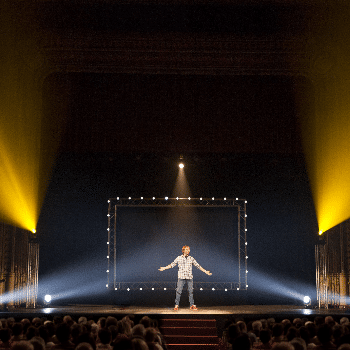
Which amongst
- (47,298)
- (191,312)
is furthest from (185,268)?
(47,298)

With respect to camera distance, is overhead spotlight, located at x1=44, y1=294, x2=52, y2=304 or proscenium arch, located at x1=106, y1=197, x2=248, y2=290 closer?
overhead spotlight, located at x1=44, y1=294, x2=52, y2=304

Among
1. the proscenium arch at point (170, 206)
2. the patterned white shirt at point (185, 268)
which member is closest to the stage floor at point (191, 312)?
the proscenium arch at point (170, 206)

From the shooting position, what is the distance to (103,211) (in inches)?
529

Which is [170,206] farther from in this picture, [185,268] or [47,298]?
[47,298]

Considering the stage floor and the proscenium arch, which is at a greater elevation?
the proscenium arch

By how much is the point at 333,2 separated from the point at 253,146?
363 cm

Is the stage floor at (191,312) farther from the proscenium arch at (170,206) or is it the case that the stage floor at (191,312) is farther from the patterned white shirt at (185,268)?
the patterned white shirt at (185,268)

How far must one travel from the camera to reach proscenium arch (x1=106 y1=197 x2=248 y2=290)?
13.1 m

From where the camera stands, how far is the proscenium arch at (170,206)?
42.9ft

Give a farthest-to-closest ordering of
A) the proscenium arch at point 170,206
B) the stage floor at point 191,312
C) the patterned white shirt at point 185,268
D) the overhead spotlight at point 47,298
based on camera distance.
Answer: the proscenium arch at point 170,206 < the overhead spotlight at point 47,298 < the patterned white shirt at point 185,268 < the stage floor at point 191,312

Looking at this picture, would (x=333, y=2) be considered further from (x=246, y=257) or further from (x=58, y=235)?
(x=58, y=235)

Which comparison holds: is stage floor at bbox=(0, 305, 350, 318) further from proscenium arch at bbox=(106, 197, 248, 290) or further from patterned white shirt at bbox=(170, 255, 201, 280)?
patterned white shirt at bbox=(170, 255, 201, 280)

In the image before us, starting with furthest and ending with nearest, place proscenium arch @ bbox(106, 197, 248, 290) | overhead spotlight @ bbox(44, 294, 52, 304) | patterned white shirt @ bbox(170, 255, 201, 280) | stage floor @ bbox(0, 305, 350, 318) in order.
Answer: proscenium arch @ bbox(106, 197, 248, 290) < overhead spotlight @ bbox(44, 294, 52, 304) < patterned white shirt @ bbox(170, 255, 201, 280) < stage floor @ bbox(0, 305, 350, 318)

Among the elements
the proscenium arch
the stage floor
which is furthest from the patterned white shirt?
the proscenium arch
